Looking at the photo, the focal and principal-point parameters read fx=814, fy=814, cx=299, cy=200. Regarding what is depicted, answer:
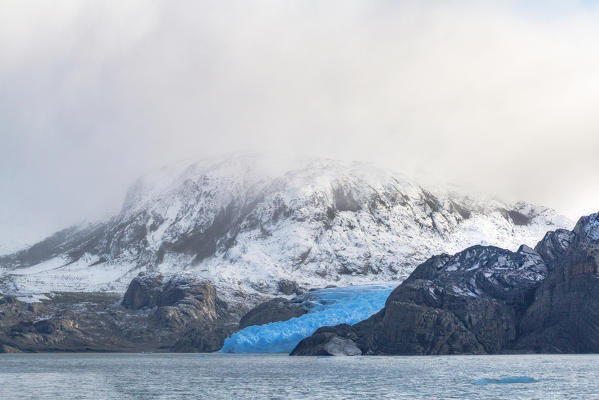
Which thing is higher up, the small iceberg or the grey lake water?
the small iceberg

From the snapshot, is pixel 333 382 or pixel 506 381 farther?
pixel 333 382

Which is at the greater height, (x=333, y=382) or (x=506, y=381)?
(x=506, y=381)

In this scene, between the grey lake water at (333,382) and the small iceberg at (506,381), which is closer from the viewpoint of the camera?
the grey lake water at (333,382)

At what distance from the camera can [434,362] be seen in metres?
199

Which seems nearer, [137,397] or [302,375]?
[137,397]

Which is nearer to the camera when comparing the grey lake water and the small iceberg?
the grey lake water

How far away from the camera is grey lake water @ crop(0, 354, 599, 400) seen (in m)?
121

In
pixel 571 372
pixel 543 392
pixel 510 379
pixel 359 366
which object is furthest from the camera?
pixel 359 366

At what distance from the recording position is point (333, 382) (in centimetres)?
14325

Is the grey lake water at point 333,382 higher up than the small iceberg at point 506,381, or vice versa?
the small iceberg at point 506,381

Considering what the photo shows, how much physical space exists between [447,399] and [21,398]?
202ft

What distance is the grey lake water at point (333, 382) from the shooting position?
12056 centimetres

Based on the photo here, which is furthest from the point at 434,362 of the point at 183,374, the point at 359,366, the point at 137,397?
the point at 137,397

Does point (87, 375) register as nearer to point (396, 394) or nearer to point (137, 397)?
point (137, 397)
